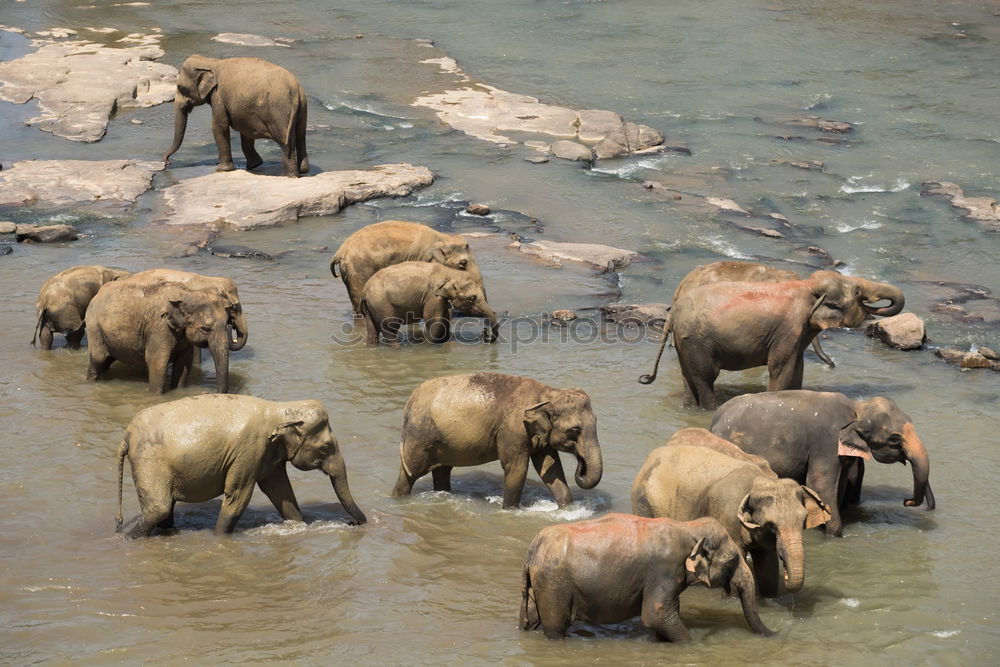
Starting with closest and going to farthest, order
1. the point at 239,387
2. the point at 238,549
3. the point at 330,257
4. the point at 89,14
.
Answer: the point at 238,549 → the point at 239,387 → the point at 330,257 → the point at 89,14

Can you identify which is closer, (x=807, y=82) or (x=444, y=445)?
(x=444, y=445)

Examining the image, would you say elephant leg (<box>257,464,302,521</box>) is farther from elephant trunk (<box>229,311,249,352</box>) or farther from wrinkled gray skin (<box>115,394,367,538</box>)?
elephant trunk (<box>229,311,249,352</box>)

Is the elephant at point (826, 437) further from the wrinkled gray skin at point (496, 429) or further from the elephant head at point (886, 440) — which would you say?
the wrinkled gray skin at point (496, 429)

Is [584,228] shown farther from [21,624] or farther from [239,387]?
[21,624]

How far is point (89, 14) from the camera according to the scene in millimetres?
34688

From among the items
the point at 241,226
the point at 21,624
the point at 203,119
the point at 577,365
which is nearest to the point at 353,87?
the point at 203,119

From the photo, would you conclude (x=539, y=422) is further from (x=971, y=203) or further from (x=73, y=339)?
(x=971, y=203)

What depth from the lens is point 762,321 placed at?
13.8 meters

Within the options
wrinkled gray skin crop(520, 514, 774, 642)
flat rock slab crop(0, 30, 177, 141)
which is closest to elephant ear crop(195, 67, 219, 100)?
flat rock slab crop(0, 30, 177, 141)

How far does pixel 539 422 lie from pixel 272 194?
36.4ft

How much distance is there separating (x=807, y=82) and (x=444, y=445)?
20.2m

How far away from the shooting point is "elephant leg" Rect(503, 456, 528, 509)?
37.6 feet

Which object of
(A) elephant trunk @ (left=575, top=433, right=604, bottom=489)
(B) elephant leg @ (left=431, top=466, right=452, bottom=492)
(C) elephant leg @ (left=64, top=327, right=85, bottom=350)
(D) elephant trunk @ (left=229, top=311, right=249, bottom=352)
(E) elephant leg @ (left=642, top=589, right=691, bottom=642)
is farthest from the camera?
(C) elephant leg @ (left=64, top=327, right=85, bottom=350)

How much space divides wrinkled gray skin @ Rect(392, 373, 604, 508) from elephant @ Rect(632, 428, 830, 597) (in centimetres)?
91
